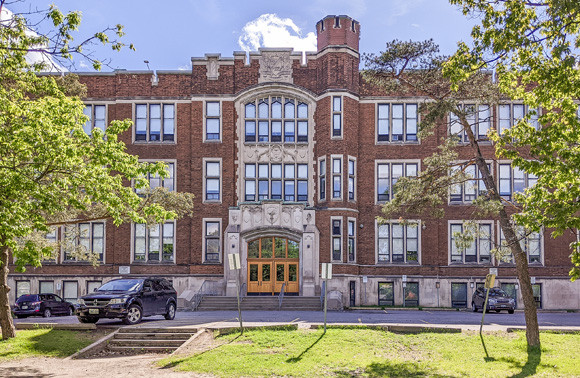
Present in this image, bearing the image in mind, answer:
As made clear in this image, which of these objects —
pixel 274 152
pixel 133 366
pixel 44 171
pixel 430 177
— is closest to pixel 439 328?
pixel 430 177

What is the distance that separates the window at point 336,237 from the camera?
35.1 metres

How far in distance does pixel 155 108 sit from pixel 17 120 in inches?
905

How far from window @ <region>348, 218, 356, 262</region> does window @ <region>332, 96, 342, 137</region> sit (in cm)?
501

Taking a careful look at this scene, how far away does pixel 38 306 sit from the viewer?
3059cm

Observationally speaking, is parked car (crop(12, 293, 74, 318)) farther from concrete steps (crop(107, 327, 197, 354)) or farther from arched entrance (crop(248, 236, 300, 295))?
concrete steps (crop(107, 327, 197, 354))

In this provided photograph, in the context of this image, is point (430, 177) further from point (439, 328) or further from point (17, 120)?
point (17, 120)

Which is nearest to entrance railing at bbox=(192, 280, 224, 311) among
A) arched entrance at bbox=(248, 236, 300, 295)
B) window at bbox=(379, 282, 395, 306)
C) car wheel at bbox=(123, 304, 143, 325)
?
arched entrance at bbox=(248, 236, 300, 295)

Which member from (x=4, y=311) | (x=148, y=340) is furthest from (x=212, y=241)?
(x=4, y=311)

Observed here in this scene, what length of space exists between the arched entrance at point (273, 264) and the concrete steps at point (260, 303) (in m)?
2.02

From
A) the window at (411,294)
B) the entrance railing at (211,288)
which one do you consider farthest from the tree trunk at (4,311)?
the window at (411,294)

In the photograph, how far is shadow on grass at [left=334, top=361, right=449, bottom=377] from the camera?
14.1 metres

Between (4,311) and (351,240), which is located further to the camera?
(351,240)

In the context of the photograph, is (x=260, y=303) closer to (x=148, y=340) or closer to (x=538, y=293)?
(x=148, y=340)

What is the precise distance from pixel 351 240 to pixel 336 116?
7.08 m
